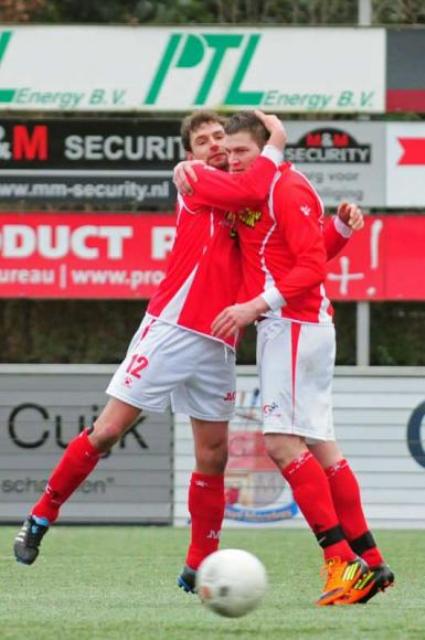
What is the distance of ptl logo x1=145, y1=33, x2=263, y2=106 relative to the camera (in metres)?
14.6

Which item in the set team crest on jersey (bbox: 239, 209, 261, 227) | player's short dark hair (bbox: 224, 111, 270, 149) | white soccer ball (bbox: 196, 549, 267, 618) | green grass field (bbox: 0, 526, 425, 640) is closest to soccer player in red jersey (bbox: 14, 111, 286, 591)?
team crest on jersey (bbox: 239, 209, 261, 227)

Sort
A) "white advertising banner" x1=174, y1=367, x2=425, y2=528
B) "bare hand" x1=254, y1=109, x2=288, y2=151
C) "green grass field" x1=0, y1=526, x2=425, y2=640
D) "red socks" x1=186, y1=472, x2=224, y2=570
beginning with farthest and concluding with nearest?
"white advertising banner" x1=174, y1=367, x2=425, y2=528, "red socks" x1=186, y1=472, x2=224, y2=570, "bare hand" x1=254, y1=109, x2=288, y2=151, "green grass field" x1=0, y1=526, x2=425, y2=640

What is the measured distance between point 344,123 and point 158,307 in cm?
738

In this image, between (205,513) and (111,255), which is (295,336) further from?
(111,255)

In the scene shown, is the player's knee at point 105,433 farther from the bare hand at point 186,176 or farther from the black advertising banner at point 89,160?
the black advertising banner at point 89,160

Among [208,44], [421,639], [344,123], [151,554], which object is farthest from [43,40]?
[421,639]

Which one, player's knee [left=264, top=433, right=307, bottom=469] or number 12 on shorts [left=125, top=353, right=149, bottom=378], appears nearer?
player's knee [left=264, top=433, right=307, bottom=469]

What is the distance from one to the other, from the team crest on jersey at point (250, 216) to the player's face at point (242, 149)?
168 mm

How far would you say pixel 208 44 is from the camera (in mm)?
14641

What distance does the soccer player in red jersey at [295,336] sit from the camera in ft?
23.0

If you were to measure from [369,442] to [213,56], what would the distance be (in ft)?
10.6

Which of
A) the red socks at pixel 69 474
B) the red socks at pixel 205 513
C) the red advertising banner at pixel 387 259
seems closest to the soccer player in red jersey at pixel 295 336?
the red socks at pixel 205 513

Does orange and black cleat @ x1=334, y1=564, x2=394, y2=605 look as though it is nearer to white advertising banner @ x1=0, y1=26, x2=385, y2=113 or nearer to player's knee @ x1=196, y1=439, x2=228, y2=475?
player's knee @ x1=196, y1=439, x2=228, y2=475

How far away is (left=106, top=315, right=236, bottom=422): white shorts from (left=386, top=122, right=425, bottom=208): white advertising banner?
7274mm
